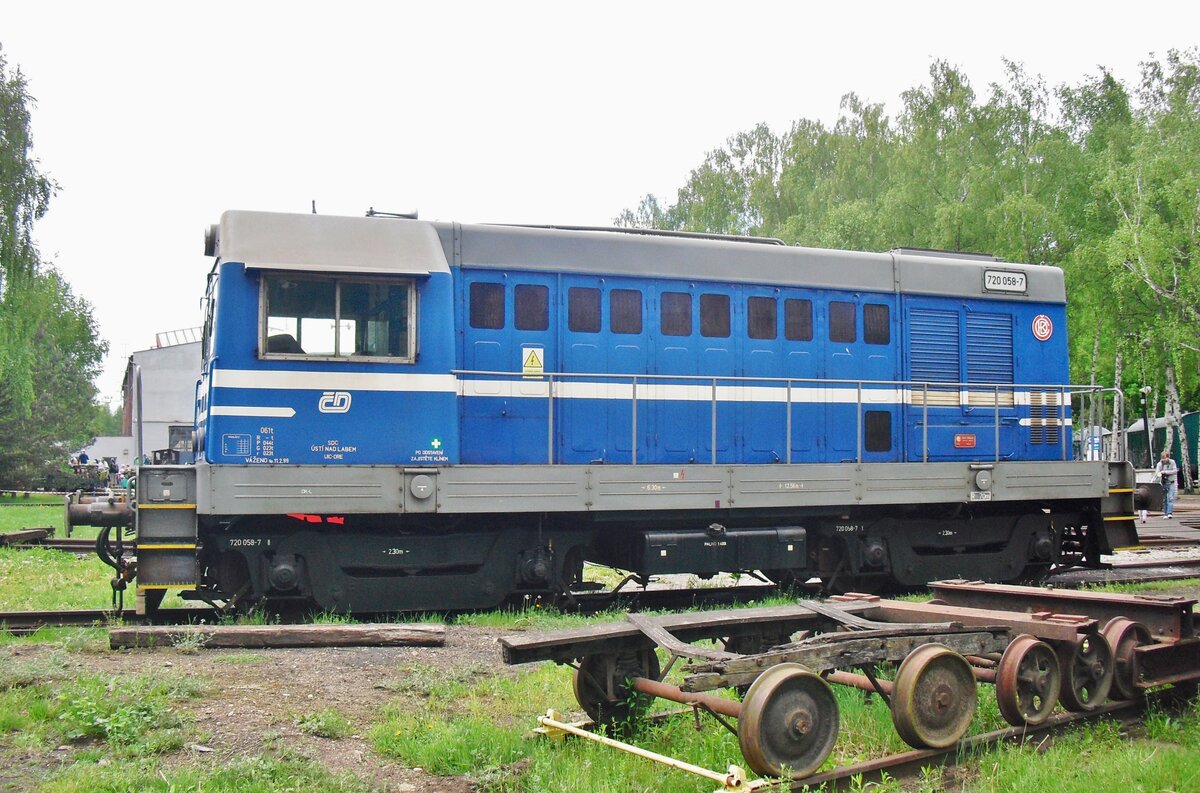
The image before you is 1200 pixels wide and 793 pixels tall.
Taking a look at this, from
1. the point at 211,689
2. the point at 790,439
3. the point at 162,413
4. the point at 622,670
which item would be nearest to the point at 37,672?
the point at 211,689

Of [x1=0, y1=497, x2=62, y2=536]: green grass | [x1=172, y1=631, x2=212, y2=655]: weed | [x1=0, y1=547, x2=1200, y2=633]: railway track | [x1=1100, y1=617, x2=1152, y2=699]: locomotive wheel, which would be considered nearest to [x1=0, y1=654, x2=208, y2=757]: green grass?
[x1=172, y1=631, x2=212, y2=655]: weed

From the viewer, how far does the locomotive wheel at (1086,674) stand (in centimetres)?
586

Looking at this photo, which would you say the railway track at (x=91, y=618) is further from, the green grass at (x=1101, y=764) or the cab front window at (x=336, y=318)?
the green grass at (x=1101, y=764)

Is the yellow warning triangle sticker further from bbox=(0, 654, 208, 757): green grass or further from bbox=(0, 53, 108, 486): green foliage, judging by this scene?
bbox=(0, 53, 108, 486): green foliage

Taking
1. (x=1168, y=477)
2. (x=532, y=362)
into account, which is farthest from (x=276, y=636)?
(x=1168, y=477)

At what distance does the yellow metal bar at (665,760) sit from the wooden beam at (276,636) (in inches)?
114

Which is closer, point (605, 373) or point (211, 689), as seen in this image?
point (211, 689)

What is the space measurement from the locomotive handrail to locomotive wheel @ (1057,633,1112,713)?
16.4 feet

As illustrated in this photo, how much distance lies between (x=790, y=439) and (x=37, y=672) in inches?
309

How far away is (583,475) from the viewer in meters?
10.0

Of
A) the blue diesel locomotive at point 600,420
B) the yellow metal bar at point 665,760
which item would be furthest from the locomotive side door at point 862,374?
the yellow metal bar at point 665,760

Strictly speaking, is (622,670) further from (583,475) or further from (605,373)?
(605,373)

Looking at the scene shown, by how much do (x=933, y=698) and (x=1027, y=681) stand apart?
0.86 metres

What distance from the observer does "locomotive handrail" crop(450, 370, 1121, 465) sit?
1053 cm
